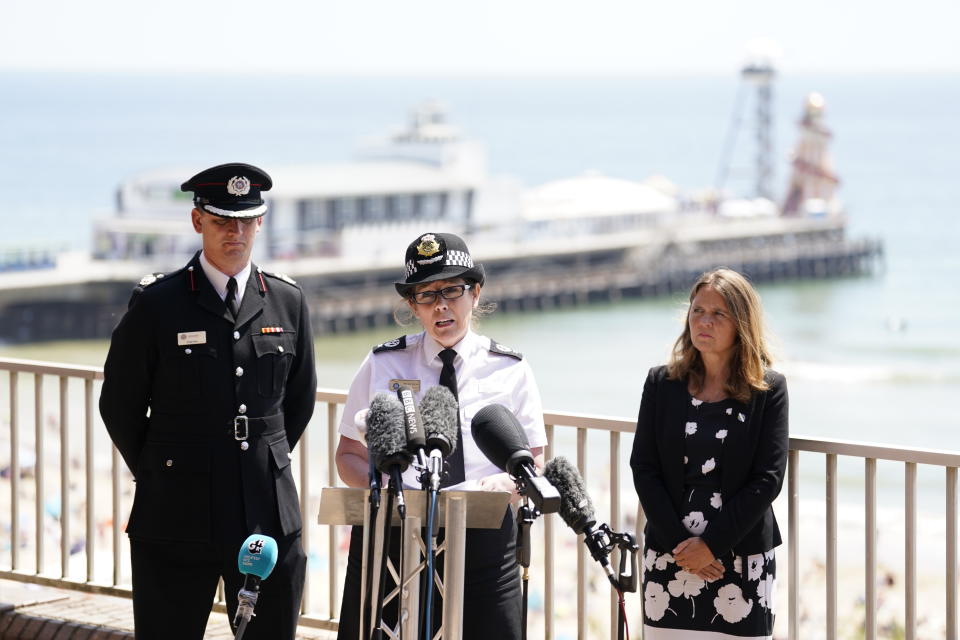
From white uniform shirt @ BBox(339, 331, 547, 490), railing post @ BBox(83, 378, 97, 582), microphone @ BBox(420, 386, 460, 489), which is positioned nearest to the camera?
microphone @ BBox(420, 386, 460, 489)

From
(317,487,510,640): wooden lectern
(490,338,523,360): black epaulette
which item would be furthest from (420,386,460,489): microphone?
(490,338,523,360): black epaulette

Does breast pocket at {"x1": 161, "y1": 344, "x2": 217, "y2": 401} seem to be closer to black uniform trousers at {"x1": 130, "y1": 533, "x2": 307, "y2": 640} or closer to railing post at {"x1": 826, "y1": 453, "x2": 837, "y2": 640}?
black uniform trousers at {"x1": 130, "y1": 533, "x2": 307, "y2": 640}

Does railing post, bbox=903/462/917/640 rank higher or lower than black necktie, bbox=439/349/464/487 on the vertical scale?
lower

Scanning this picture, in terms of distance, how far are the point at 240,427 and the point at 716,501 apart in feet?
4.00

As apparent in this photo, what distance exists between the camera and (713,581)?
370cm

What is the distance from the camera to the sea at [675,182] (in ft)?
134

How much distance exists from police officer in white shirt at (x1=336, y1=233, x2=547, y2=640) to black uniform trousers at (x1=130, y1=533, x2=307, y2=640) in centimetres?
38

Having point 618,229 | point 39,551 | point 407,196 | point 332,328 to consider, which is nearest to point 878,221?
point 618,229

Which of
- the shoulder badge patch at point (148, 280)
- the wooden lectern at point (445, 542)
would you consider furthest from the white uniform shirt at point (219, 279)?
the wooden lectern at point (445, 542)

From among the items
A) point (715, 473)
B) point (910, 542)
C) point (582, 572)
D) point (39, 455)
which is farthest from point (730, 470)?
point (39, 455)

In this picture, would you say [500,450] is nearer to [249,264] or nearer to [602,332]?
[249,264]

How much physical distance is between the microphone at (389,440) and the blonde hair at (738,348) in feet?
4.18

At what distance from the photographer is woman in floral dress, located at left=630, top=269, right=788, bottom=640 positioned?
3670 millimetres

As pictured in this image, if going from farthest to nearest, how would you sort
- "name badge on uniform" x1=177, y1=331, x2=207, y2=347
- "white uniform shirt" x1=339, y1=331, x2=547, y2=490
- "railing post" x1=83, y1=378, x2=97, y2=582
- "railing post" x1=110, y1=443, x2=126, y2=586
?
"railing post" x1=83, y1=378, x2=97, y2=582 → "railing post" x1=110, y1=443, x2=126, y2=586 → "name badge on uniform" x1=177, y1=331, x2=207, y2=347 → "white uniform shirt" x1=339, y1=331, x2=547, y2=490
